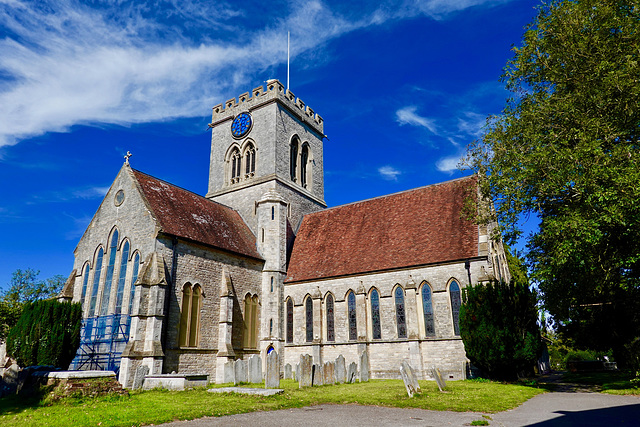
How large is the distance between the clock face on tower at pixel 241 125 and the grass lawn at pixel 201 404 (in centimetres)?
2196

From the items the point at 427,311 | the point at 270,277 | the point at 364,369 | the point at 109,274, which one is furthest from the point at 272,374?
the point at 109,274

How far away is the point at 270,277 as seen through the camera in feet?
85.9

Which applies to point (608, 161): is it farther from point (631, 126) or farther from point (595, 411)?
point (595, 411)

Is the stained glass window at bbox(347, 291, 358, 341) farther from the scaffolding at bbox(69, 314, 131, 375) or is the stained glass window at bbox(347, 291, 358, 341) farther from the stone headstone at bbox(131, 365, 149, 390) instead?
the scaffolding at bbox(69, 314, 131, 375)

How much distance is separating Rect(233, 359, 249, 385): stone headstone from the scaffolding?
18.4 ft

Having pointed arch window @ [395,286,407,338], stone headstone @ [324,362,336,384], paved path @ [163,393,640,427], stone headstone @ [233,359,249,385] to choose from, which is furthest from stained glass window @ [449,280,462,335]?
stone headstone @ [233,359,249,385]

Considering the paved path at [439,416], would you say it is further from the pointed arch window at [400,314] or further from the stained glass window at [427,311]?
the pointed arch window at [400,314]

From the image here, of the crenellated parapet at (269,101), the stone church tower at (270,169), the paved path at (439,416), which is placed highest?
the crenellated parapet at (269,101)

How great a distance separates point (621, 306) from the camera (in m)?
19.7

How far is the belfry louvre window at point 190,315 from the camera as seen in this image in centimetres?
2072

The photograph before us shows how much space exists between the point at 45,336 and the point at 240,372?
838cm

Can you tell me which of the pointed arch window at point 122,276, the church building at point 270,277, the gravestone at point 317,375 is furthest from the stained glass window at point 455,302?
the pointed arch window at point 122,276

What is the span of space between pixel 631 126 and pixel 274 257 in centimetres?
1907

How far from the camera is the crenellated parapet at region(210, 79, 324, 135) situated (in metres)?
32.0
